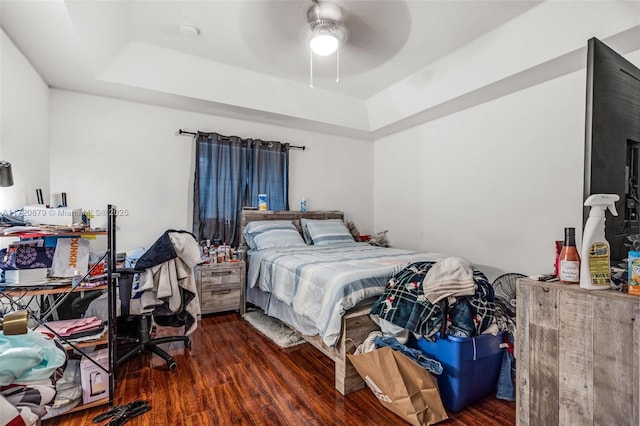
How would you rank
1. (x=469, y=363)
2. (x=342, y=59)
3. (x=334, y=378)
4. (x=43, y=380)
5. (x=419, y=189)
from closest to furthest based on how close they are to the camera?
(x=43, y=380), (x=469, y=363), (x=334, y=378), (x=342, y=59), (x=419, y=189)

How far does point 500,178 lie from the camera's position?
319cm

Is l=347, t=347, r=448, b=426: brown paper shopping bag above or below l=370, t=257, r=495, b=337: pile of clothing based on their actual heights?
below

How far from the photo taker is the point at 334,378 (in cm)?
208

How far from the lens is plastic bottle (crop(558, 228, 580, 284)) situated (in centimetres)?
103

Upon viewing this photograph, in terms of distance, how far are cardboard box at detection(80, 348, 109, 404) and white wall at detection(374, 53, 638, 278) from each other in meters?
3.24

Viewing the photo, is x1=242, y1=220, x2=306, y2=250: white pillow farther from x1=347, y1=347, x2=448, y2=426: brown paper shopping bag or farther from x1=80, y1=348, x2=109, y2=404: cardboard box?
x1=347, y1=347, x2=448, y2=426: brown paper shopping bag

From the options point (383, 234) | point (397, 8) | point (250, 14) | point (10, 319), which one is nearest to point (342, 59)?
point (397, 8)

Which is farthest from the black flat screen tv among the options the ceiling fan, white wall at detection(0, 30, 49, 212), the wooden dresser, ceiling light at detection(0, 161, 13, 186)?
white wall at detection(0, 30, 49, 212)

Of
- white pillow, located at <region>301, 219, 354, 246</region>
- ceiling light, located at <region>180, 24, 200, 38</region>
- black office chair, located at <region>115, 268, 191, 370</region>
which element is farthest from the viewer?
white pillow, located at <region>301, 219, 354, 246</region>

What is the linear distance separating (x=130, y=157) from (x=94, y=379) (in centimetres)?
232

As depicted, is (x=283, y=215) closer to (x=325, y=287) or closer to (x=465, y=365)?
(x=325, y=287)

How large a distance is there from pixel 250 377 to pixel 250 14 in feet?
8.66

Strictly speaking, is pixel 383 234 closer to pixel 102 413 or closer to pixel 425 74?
pixel 425 74

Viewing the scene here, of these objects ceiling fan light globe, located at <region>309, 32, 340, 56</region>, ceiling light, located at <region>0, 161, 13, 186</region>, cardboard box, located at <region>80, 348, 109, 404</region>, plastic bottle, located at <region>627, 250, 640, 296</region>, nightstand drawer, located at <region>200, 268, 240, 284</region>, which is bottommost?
cardboard box, located at <region>80, 348, 109, 404</region>
